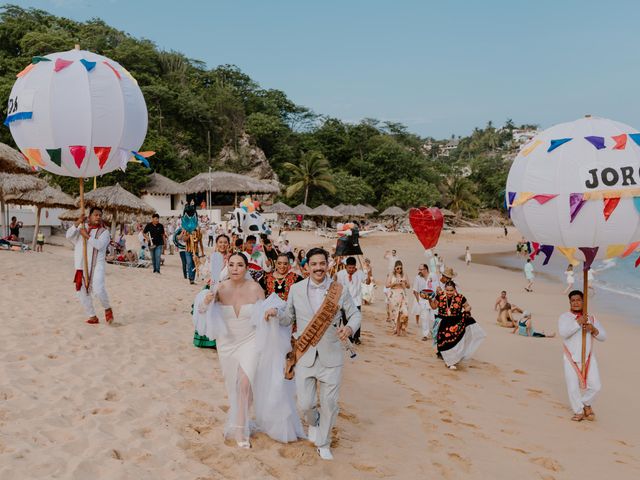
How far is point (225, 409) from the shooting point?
465 centimetres

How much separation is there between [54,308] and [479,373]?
6399 mm

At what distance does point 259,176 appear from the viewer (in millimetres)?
46125

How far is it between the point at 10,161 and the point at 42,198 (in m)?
3.18

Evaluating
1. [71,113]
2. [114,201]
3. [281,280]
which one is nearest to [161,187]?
[114,201]

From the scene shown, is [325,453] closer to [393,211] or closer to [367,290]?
[367,290]

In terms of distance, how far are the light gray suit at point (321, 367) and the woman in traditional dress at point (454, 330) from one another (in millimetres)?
3723

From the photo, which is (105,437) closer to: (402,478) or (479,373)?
(402,478)

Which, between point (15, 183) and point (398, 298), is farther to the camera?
point (15, 183)

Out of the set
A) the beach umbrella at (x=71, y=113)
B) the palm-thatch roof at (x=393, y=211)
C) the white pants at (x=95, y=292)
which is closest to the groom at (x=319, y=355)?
the beach umbrella at (x=71, y=113)

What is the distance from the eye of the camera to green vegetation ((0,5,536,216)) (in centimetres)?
3834

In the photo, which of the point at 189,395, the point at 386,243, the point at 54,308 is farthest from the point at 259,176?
the point at 189,395

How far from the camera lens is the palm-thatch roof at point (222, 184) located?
34688mm

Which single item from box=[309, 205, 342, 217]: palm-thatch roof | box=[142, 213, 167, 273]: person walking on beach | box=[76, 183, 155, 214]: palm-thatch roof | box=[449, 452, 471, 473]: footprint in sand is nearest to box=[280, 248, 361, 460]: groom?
box=[449, 452, 471, 473]: footprint in sand

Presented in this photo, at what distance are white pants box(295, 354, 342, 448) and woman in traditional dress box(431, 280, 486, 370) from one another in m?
3.80
